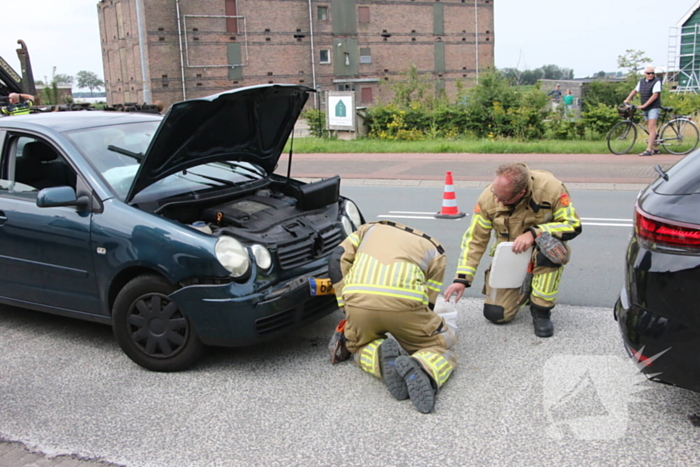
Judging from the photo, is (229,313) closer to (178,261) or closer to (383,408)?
(178,261)

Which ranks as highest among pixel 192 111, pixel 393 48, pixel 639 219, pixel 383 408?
pixel 393 48

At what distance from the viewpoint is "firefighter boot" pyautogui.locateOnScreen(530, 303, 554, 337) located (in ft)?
15.6

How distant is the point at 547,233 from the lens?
4.59 meters

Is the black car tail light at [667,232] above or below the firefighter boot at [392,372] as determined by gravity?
above

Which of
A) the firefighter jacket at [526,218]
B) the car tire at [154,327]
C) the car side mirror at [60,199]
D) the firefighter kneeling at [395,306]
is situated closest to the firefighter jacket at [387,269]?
the firefighter kneeling at [395,306]

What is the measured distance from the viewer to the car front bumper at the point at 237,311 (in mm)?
4023

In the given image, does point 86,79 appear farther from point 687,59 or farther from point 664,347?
point 664,347

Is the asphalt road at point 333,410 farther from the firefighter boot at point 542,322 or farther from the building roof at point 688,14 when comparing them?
the building roof at point 688,14

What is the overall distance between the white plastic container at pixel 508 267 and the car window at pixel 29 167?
3.13 metres

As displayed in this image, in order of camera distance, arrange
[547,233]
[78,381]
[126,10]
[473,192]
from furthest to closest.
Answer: [126,10]
[473,192]
[547,233]
[78,381]

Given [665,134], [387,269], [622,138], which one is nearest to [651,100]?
[665,134]

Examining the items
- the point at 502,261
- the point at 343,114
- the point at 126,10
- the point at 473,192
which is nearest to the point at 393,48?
the point at 126,10

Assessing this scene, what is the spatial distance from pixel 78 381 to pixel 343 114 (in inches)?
694

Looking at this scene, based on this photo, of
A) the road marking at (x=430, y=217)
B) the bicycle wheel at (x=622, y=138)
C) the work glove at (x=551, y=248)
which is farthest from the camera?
the bicycle wheel at (x=622, y=138)
